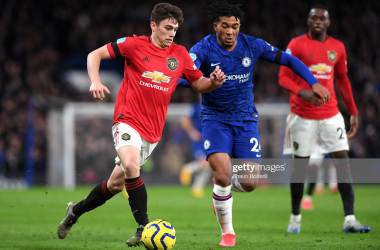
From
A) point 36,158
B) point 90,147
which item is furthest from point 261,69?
point 36,158

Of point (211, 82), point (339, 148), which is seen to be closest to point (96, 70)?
point (211, 82)

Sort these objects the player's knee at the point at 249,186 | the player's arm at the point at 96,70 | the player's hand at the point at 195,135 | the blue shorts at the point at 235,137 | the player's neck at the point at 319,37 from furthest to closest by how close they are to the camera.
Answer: the player's hand at the point at 195,135
the player's neck at the point at 319,37
the player's knee at the point at 249,186
the blue shorts at the point at 235,137
the player's arm at the point at 96,70

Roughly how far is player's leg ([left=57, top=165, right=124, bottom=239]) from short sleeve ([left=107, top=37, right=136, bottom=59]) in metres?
1.12

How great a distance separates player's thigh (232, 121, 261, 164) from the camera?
5402 mm

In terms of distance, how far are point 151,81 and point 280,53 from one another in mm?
1494

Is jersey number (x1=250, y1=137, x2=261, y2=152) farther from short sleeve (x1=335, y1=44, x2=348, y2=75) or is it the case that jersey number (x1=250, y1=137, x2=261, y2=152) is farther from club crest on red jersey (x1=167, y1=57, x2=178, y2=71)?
short sleeve (x1=335, y1=44, x2=348, y2=75)

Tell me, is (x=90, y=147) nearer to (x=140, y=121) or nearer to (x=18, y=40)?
(x=18, y=40)

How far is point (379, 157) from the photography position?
15617 millimetres

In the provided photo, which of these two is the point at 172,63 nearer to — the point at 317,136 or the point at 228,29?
the point at 228,29

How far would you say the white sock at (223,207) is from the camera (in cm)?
515

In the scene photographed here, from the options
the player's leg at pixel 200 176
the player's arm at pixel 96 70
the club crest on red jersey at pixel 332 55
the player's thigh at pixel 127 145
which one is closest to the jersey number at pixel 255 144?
the player's thigh at pixel 127 145

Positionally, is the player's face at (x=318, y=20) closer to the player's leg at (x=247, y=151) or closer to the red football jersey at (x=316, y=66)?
the red football jersey at (x=316, y=66)

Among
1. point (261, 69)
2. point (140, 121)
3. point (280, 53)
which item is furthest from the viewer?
point (261, 69)

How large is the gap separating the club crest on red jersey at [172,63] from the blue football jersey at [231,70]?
269 mm
